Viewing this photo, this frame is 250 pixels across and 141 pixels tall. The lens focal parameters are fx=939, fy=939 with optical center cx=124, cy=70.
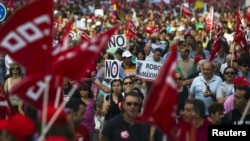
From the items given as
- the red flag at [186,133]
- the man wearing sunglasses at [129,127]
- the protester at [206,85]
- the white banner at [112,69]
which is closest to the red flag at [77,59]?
the red flag at [186,133]

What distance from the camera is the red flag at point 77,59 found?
7051 millimetres

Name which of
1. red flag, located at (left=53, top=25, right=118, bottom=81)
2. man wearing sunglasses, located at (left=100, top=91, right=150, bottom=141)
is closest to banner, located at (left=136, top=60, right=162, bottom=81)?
man wearing sunglasses, located at (left=100, top=91, right=150, bottom=141)

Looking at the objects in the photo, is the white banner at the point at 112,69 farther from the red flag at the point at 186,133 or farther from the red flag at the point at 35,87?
the red flag at the point at 35,87

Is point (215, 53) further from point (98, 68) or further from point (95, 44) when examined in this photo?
point (95, 44)

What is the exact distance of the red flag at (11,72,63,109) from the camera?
6.82m

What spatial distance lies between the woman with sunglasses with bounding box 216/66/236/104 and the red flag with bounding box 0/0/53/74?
525 centimetres

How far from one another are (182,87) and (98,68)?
10.6ft

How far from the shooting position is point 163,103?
6.75m

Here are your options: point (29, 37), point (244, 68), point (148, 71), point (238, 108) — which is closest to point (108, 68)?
point (148, 71)

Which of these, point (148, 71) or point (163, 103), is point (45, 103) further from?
point (148, 71)

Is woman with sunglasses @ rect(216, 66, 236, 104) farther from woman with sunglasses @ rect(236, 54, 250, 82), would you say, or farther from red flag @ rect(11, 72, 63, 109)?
red flag @ rect(11, 72, 63, 109)

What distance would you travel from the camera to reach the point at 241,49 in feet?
57.3

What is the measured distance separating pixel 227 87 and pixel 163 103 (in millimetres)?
5746

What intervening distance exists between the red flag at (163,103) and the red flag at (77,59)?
0.62m
